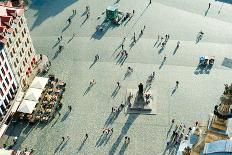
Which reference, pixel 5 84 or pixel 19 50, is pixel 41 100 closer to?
pixel 5 84

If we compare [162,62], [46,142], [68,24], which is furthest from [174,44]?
Answer: [46,142]

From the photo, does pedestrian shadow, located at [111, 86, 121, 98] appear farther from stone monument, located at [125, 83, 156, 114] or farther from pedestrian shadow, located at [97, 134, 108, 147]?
pedestrian shadow, located at [97, 134, 108, 147]

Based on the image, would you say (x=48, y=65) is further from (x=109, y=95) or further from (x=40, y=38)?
(x=109, y=95)

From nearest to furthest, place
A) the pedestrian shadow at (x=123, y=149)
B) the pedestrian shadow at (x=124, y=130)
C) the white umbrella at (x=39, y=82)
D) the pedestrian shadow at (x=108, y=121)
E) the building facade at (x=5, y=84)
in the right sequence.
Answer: the pedestrian shadow at (x=123, y=149) → the pedestrian shadow at (x=124, y=130) → the building facade at (x=5, y=84) → the pedestrian shadow at (x=108, y=121) → the white umbrella at (x=39, y=82)

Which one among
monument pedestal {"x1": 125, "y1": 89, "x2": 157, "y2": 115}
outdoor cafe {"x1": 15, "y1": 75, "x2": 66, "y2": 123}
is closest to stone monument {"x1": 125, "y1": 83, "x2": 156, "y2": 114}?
monument pedestal {"x1": 125, "y1": 89, "x2": 157, "y2": 115}

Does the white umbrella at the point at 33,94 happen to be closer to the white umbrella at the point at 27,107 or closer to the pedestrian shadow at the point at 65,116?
the white umbrella at the point at 27,107

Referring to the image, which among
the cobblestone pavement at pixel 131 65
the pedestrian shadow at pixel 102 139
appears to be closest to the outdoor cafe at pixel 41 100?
the cobblestone pavement at pixel 131 65

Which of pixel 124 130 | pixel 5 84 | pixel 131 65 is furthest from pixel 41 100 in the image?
pixel 131 65
